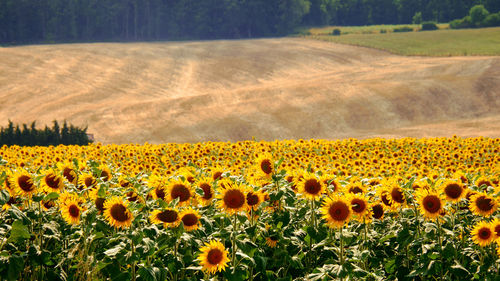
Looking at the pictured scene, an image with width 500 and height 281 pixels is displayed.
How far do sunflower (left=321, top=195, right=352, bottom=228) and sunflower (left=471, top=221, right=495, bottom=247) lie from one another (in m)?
1.30

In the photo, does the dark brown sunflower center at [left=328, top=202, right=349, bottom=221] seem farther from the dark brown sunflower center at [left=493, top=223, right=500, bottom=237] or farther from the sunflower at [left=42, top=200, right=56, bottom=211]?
the sunflower at [left=42, top=200, right=56, bottom=211]

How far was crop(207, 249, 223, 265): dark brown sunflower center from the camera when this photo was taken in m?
5.34

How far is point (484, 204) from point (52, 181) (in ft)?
14.4

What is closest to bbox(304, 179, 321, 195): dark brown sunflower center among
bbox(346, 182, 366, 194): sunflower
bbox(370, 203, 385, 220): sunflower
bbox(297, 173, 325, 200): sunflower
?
bbox(297, 173, 325, 200): sunflower

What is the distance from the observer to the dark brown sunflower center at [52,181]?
6328mm

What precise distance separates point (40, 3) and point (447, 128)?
2939 inches

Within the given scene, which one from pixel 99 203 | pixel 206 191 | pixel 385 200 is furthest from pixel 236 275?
pixel 385 200

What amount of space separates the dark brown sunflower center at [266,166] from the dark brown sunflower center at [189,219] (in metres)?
1.14

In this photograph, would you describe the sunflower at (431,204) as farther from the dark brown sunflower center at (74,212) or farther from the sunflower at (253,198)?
the dark brown sunflower center at (74,212)

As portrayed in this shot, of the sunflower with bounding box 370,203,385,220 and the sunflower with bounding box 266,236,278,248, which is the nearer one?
the sunflower with bounding box 266,236,278,248

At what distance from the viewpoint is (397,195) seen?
6.34m

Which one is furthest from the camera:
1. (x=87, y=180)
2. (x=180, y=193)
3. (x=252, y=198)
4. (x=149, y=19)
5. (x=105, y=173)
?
(x=149, y=19)

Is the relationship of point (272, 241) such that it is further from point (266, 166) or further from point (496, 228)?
point (496, 228)

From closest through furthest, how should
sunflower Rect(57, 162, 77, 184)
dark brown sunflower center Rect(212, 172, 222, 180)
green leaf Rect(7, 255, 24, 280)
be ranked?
green leaf Rect(7, 255, 24, 280), dark brown sunflower center Rect(212, 172, 222, 180), sunflower Rect(57, 162, 77, 184)
